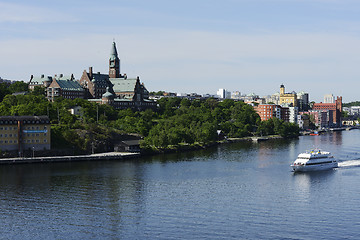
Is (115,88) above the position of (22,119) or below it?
above

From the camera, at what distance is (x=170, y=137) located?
108 m

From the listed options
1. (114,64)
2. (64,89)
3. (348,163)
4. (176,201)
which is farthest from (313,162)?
(114,64)

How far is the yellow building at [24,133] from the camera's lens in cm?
9019

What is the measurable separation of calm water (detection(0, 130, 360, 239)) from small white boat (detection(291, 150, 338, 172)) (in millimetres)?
2018

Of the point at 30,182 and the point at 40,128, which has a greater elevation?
the point at 40,128

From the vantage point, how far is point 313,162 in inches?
3125

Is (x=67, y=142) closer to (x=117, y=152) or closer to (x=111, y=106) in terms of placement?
(x=117, y=152)

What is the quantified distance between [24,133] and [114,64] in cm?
7655

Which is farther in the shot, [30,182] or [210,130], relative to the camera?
[210,130]

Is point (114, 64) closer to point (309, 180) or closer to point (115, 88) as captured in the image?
point (115, 88)

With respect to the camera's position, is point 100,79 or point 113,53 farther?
point 113,53

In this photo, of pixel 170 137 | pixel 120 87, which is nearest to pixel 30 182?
pixel 170 137

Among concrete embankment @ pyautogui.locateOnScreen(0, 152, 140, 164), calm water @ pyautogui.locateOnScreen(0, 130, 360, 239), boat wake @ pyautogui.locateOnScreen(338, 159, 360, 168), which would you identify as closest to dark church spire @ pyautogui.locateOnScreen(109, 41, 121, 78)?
concrete embankment @ pyautogui.locateOnScreen(0, 152, 140, 164)

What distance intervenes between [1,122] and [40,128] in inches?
282
